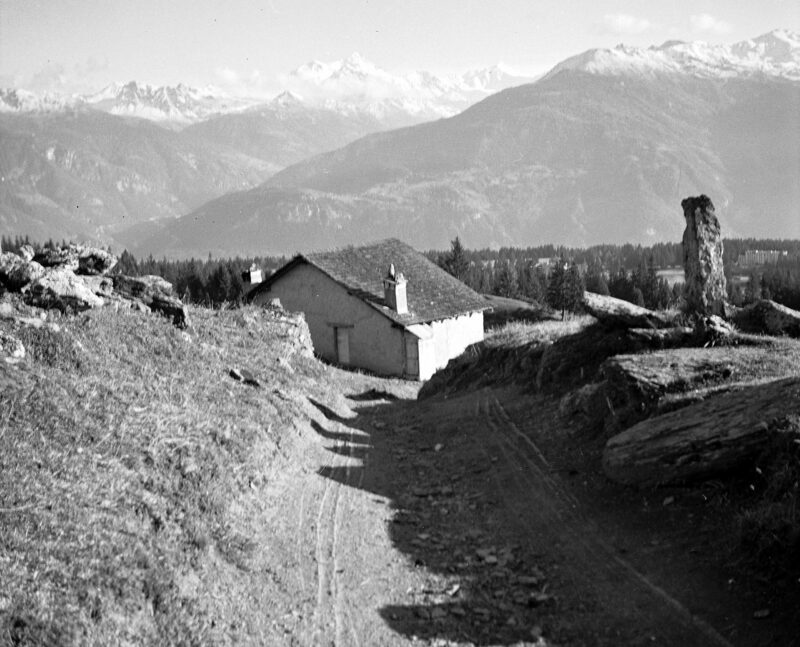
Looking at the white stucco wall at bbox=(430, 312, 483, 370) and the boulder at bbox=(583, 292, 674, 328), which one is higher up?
the boulder at bbox=(583, 292, 674, 328)

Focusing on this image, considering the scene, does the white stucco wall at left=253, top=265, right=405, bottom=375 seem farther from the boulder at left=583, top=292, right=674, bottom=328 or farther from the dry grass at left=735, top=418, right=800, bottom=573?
the dry grass at left=735, top=418, right=800, bottom=573

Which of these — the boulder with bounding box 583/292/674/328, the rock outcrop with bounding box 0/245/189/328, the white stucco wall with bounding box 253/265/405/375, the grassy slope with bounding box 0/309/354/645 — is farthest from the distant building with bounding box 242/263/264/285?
the boulder with bounding box 583/292/674/328

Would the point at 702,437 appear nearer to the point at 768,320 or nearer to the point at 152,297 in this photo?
the point at 768,320

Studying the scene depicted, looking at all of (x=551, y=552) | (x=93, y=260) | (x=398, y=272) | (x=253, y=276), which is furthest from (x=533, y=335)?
(x=253, y=276)

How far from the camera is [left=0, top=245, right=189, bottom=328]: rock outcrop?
17.2 metres

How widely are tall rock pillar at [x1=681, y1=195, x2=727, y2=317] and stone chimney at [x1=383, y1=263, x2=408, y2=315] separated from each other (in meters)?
25.1

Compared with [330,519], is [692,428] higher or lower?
higher

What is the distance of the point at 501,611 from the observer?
34.9 feet

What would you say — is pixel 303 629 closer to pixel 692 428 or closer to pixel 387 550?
pixel 387 550

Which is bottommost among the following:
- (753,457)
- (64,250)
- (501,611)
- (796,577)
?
(501,611)

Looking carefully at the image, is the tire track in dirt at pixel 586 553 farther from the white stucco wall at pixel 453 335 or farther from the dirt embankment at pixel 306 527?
the white stucco wall at pixel 453 335

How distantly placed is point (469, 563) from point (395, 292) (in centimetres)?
3379

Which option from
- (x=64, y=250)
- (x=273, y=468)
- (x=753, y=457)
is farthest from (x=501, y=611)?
(x=64, y=250)

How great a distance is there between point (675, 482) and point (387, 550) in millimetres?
4580
